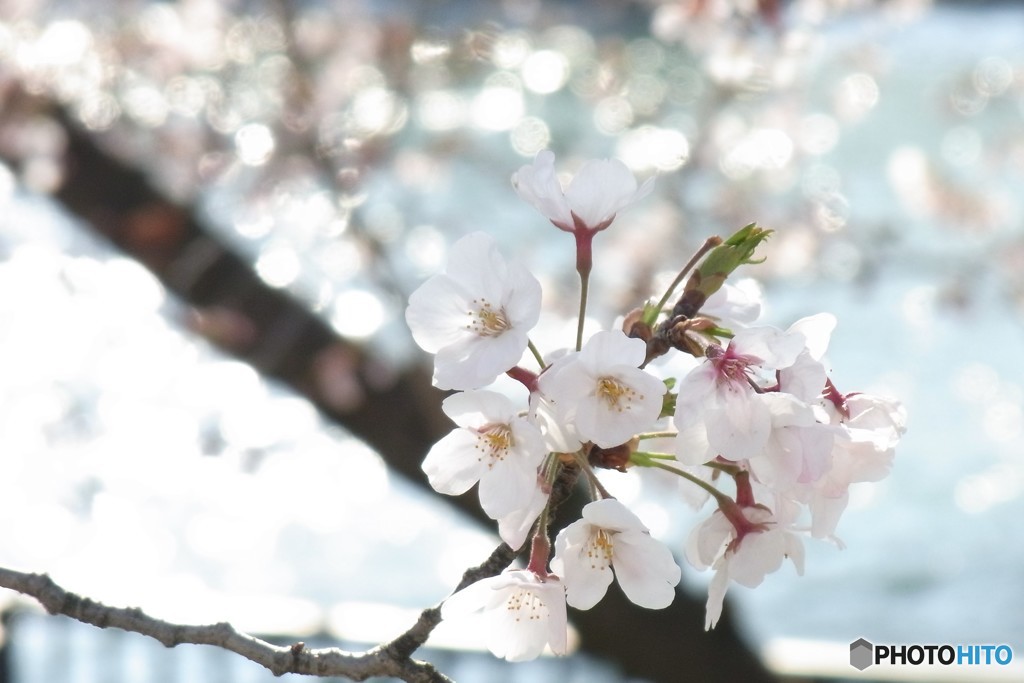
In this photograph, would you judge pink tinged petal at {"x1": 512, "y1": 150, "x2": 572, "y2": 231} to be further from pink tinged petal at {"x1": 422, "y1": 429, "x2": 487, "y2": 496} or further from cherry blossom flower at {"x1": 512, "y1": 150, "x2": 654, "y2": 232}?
pink tinged petal at {"x1": 422, "y1": 429, "x2": 487, "y2": 496}

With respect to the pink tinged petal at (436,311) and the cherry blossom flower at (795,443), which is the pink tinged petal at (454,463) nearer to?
the pink tinged petal at (436,311)

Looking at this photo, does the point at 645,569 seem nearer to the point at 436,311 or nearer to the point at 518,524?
the point at 518,524

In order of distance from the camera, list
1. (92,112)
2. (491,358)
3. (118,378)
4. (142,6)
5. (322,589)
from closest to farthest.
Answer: (491,358) < (92,112) < (118,378) < (142,6) < (322,589)

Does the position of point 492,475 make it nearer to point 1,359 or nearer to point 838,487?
point 838,487

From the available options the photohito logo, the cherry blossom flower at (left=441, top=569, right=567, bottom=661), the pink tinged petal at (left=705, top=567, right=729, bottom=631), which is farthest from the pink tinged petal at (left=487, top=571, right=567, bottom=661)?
the photohito logo

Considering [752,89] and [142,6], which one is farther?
[142,6]

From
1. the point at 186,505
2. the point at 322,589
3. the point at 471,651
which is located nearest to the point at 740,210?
the point at 471,651
